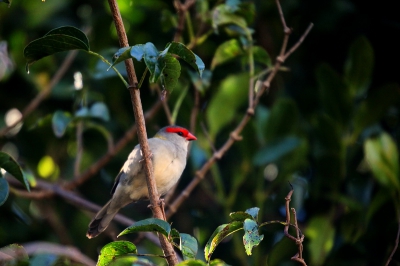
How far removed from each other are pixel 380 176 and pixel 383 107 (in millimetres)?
744

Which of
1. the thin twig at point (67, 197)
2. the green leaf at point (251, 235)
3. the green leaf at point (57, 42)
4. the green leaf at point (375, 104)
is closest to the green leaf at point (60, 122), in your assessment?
the thin twig at point (67, 197)

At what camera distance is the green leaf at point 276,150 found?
5008 millimetres

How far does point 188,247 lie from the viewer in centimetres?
259

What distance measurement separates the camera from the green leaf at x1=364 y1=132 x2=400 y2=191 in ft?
14.9

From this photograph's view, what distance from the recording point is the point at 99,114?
481cm

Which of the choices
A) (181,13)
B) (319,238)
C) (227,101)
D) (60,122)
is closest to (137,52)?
(181,13)

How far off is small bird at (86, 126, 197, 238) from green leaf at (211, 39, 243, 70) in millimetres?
857

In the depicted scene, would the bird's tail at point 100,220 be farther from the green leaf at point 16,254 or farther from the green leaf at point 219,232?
the green leaf at point 219,232

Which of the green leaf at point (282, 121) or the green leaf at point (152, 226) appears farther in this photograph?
the green leaf at point (282, 121)

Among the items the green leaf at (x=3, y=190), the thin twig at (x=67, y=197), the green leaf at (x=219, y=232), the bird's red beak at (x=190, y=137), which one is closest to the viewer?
the green leaf at (x=219, y=232)

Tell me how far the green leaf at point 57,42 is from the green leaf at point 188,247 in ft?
3.32

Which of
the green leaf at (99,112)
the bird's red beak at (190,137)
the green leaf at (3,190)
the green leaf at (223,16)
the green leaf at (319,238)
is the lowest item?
the green leaf at (319,238)

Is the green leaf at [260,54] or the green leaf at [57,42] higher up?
the green leaf at [57,42]

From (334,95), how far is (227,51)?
1111mm
